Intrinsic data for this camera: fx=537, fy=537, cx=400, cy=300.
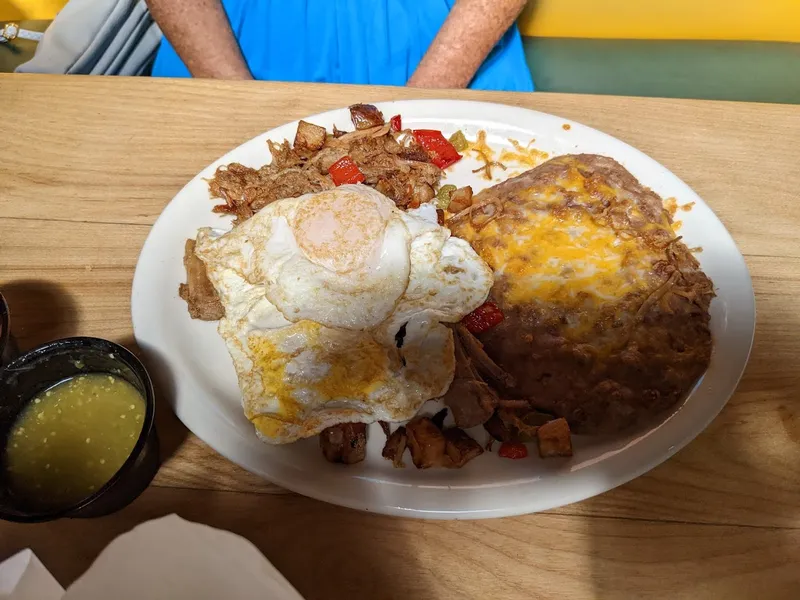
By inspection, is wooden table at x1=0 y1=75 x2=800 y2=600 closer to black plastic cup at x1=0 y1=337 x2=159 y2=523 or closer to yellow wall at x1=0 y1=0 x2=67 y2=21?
black plastic cup at x1=0 y1=337 x2=159 y2=523

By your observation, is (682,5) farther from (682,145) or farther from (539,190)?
(539,190)

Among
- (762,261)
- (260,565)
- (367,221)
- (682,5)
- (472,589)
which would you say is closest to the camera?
(260,565)

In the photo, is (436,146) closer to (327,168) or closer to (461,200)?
(461,200)

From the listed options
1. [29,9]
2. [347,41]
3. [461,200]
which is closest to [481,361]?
[461,200]

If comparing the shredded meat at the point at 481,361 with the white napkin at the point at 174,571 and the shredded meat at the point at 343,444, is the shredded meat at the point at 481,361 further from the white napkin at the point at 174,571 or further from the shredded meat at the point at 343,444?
the white napkin at the point at 174,571

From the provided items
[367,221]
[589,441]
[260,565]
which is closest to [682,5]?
[367,221]

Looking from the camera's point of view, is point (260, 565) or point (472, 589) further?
point (472, 589)
